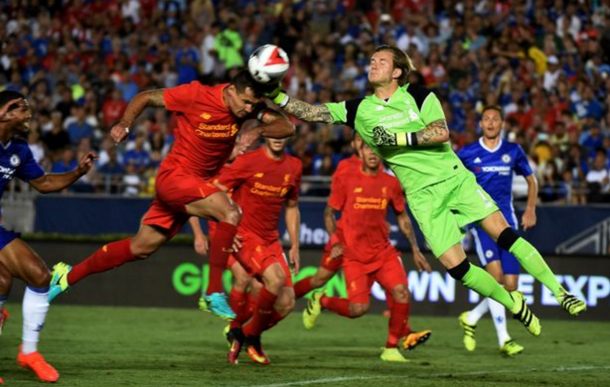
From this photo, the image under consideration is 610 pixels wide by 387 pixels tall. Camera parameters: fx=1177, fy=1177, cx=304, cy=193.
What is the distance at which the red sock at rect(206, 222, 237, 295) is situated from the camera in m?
10.6

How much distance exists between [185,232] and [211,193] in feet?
34.5

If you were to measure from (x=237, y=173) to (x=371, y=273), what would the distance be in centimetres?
200

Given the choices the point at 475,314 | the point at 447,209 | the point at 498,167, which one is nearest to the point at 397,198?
the point at 498,167

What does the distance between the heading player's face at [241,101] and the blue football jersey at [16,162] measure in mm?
1865

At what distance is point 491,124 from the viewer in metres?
14.0

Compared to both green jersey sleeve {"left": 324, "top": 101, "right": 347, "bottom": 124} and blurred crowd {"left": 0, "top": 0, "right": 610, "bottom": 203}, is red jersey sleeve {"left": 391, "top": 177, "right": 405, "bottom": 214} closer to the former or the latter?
green jersey sleeve {"left": 324, "top": 101, "right": 347, "bottom": 124}

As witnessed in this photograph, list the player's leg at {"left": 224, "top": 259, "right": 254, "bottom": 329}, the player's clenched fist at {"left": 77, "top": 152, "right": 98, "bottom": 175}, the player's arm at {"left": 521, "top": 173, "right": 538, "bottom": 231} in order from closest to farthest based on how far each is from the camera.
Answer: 1. the player's clenched fist at {"left": 77, "top": 152, "right": 98, "bottom": 175}
2. the player's leg at {"left": 224, "top": 259, "right": 254, "bottom": 329}
3. the player's arm at {"left": 521, "top": 173, "right": 538, "bottom": 231}

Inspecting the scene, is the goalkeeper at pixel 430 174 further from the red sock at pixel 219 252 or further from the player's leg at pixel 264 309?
the player's leg at pixel 264 309

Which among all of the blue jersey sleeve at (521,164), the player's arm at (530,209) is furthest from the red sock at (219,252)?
the blue jersey sleeve at (521,164)

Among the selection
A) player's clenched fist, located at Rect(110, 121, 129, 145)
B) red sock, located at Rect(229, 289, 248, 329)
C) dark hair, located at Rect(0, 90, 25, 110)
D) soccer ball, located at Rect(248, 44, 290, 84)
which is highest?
soccer ball, located at Rect(248, 44, 290, 84)

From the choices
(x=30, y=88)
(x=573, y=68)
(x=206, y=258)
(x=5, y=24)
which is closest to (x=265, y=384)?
(x=206, y=258)

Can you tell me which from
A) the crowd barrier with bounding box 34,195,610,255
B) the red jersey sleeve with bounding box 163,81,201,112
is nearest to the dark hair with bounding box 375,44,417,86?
the red jersey sleeve with bounding box 163,81,201,112

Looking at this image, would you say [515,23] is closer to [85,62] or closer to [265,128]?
[85,62]

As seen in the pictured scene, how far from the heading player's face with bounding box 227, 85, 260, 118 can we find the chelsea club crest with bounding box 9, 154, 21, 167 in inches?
76.4
